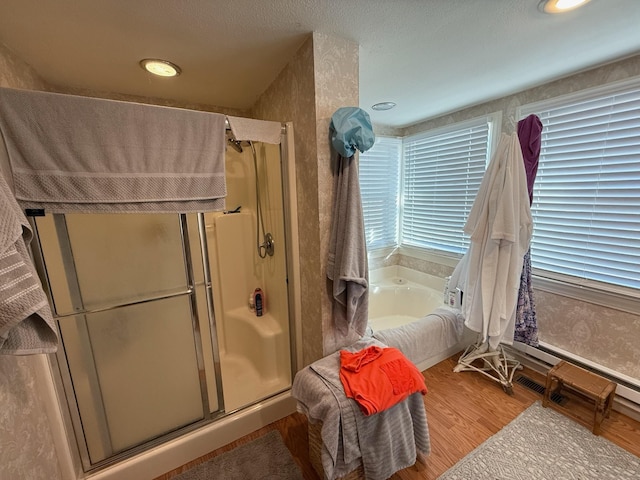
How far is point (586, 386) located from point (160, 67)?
3.12m

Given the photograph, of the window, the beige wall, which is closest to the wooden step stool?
the window

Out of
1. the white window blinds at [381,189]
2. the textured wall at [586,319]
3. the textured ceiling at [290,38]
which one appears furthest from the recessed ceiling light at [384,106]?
the textured wall at [586,319]

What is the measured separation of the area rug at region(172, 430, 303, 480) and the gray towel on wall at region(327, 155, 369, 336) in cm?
83

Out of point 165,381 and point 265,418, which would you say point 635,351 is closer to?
point 265,418

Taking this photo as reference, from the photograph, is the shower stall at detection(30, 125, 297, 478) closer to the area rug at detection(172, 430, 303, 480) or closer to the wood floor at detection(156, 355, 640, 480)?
the area rug at detection(172, 430, 303, 480)

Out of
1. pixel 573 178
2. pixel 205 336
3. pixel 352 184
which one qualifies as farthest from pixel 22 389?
pixel 573 178

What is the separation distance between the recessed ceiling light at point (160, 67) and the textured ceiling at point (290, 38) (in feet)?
0.15

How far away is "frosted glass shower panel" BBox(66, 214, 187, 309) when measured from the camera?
1192 millimetres

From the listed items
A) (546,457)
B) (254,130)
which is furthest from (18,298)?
(546,457)

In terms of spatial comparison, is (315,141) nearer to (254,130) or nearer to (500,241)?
(254,130)

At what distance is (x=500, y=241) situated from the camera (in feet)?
5.56

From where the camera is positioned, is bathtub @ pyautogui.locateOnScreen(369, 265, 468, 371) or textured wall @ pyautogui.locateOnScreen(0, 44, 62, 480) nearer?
textured wall @ pyautogui.locateOnScreen(0, 44, 62, 480)

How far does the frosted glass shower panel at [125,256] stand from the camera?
46.9 inches

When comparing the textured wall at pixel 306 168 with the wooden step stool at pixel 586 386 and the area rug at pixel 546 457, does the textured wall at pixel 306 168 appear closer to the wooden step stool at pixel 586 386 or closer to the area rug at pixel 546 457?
the area rug at pixel 546 457
